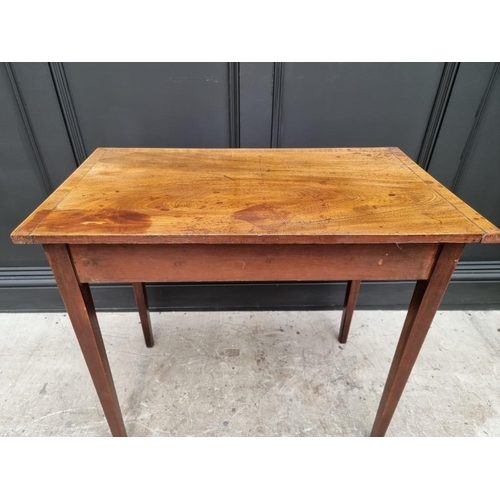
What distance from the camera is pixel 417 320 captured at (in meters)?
0.93

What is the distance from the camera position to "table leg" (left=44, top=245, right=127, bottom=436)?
0.80m

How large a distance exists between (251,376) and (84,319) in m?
0.79

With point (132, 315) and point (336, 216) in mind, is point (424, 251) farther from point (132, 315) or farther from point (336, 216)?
point (132, 315)

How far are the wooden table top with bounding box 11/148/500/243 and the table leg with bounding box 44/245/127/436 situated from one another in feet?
0.26

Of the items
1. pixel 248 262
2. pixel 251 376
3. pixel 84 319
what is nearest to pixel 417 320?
pixel 248 262

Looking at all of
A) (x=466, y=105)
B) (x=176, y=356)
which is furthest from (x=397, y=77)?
(x=176, y=356)

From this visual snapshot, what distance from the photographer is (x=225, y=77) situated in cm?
132

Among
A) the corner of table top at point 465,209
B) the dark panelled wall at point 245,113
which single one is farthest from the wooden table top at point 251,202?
the dark panelled wall at point 245,113

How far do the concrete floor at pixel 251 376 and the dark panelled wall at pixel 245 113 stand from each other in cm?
64

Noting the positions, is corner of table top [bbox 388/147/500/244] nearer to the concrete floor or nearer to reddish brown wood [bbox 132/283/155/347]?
the concrete floor

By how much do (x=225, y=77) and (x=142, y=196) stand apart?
0.70 metres

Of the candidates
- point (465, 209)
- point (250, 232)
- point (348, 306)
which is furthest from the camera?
point (348, 306)

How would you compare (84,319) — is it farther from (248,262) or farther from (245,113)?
(245,113)

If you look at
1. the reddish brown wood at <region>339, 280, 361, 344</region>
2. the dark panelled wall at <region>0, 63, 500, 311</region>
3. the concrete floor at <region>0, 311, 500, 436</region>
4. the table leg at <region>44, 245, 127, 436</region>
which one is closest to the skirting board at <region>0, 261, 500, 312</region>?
the concrete floor at <region>0, 311, 500, 436</region>
